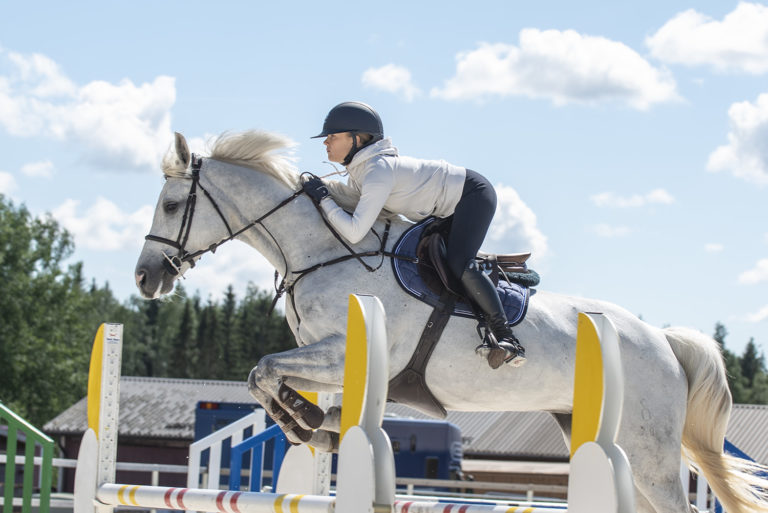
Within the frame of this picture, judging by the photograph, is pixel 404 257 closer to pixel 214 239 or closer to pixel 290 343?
pixel 214 239

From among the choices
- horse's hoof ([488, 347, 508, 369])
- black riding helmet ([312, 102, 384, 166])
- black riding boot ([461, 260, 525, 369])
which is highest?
black riding helmet ([312, 102, 384, 166])

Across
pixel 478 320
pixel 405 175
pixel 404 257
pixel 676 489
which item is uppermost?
pixel 405 175

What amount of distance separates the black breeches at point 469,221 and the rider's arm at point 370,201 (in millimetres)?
401

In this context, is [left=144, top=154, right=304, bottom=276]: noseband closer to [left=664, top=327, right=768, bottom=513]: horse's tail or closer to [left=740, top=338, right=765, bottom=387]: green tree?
[left=664, top=327, right=768, bottom=513]: horse's tail

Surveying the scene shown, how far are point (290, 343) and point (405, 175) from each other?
5738cm

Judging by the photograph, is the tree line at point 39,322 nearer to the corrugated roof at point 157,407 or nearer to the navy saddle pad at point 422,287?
the corrugated roof at point 157,407

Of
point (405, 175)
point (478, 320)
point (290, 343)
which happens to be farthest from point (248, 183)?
point (290, 343)

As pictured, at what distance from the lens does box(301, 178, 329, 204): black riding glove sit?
17.6ft

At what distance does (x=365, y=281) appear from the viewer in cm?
512

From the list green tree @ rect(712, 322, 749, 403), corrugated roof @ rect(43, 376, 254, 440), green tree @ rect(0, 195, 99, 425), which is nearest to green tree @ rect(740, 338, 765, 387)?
green tree @ rect(712, 322, 749, 403)

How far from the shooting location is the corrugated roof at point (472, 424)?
40.4 metres

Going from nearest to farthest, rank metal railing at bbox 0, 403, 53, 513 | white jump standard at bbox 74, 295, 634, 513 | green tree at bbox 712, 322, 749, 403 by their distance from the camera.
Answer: white jump standard at bbox 74, 295, 634, 513, metal railing at bbox 0, 403, 53, 513, green tree at bbox 712, 322, 749, 403

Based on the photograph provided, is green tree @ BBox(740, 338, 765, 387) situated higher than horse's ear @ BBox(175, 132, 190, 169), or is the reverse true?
green tree @ BBox(740, 338, 765, 387)

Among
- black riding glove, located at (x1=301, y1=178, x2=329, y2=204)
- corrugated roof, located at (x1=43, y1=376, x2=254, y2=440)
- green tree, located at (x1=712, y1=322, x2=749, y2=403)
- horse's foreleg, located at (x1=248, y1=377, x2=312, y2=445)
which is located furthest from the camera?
green tree, located at (x1=712, y1=322, x2=749, y2=403)
